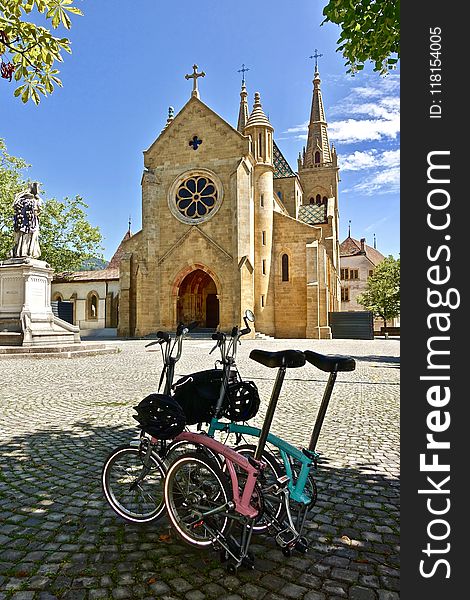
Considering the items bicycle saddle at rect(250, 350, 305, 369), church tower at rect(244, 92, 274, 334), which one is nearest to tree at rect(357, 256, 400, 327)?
church tower at rect(244, 92, 274, 334)

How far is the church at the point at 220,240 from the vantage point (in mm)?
27078

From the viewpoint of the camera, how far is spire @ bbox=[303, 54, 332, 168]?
4944cm

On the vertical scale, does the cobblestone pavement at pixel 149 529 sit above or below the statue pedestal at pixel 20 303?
below

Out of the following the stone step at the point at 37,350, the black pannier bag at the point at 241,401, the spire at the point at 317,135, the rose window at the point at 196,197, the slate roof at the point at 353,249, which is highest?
the spire at the point at 317,135

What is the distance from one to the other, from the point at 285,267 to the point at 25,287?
18664 mm

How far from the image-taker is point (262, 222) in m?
28.7

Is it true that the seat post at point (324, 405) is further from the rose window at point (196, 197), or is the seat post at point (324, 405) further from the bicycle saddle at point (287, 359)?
the rose window at point (196, 197)

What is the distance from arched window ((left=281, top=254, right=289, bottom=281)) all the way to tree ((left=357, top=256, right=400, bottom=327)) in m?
12.5

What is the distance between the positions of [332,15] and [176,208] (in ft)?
83.2

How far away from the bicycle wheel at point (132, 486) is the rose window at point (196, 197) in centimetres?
2595

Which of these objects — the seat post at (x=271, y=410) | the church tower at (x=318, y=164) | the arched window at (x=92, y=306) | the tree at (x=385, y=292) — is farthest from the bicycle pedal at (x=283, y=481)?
the church tower at (x=318, y=164)

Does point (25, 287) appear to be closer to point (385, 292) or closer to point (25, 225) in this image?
point (25, 225)

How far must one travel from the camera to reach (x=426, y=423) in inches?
68.4

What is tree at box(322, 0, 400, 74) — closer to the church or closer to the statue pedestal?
the statue pedestal
